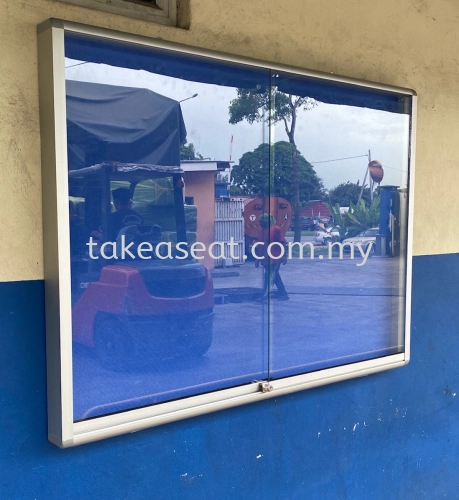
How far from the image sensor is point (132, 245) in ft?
7.61

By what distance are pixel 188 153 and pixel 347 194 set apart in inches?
38.7

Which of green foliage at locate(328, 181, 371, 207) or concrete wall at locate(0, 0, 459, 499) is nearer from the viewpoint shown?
concrete wall at locate(0, 0, 459, 499)

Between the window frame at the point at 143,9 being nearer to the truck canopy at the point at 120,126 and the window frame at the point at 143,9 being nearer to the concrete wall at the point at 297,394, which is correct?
the concrete wall at the point at 297,394

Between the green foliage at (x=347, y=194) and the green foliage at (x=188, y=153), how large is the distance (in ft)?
2.68

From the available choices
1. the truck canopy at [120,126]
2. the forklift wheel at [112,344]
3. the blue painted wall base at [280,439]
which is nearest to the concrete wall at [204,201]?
the truck canopy at [120,126]

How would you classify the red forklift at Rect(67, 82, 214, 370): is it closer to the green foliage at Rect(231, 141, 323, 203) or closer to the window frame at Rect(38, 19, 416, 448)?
the window frame at Rect(38, 19, 416, 448)

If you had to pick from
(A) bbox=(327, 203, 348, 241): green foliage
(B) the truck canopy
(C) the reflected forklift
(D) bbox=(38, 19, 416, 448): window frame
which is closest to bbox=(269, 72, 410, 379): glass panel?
(A) bbox=(327, 203, 348, 241): green foliage

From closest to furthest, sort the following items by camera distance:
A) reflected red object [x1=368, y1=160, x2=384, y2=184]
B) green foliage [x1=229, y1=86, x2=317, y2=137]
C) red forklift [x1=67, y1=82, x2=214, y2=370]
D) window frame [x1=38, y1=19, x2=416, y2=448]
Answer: window frame [x1=38, y1=19, x2=416, y2=448], red forklift [x1=67, y1=82, x2=214, y2=370], green foliage [x1=229, y1=86, x2=317, y2=137], reflected red object [x1=368, y1=160, x2=384, y2=184]

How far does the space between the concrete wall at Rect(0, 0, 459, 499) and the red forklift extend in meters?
0.15

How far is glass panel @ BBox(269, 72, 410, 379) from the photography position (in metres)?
2.82

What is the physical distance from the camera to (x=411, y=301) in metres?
3.51

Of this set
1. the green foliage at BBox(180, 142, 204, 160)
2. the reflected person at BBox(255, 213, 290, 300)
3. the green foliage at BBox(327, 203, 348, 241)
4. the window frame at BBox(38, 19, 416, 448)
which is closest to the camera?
the window frame at BBox(38, 19, 416, 448)

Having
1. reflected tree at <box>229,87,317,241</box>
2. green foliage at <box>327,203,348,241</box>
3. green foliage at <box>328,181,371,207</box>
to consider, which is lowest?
green foliage at <box>327,203,348,241</box>

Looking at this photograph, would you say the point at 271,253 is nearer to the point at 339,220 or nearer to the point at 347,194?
the point at 339,220
